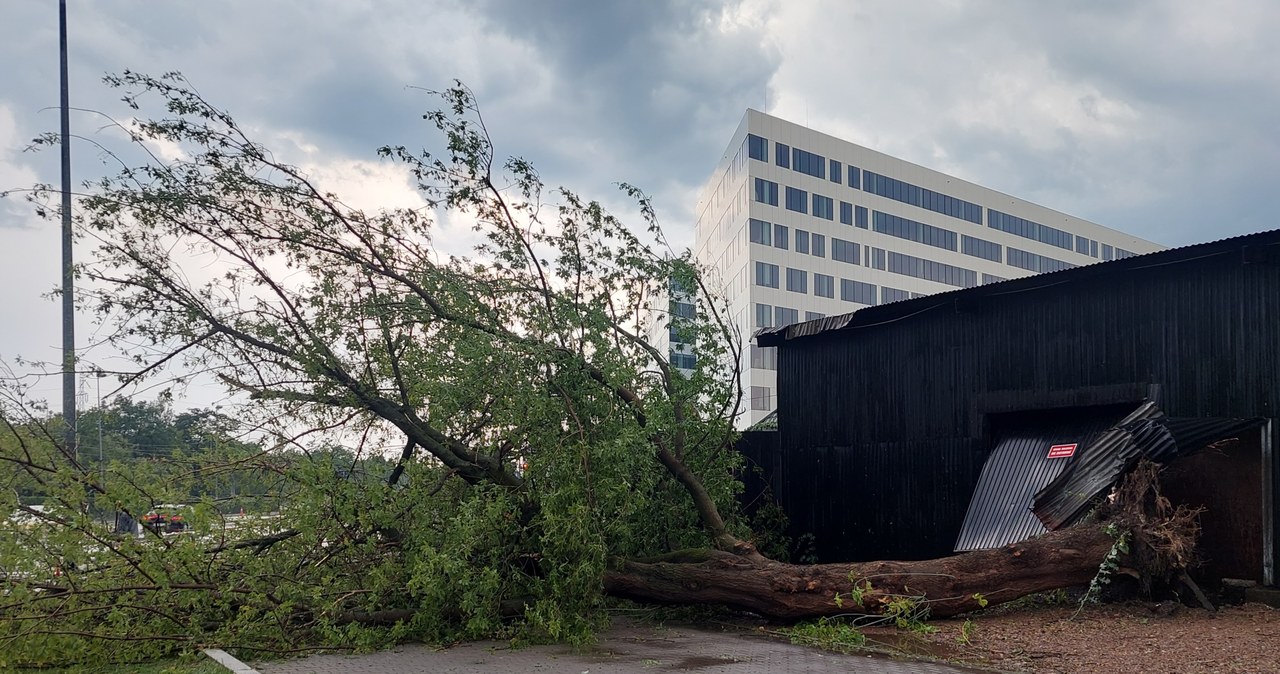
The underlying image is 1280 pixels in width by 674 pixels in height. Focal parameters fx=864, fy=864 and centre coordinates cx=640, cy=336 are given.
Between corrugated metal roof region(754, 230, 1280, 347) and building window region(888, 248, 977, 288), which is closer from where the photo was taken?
corrugated metal roof region(754, 230, 1280, 347)

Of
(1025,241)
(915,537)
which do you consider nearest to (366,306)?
(915,537)

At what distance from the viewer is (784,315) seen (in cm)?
4959

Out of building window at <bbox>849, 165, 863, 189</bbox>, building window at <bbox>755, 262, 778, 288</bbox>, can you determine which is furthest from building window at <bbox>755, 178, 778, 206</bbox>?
building window at <bbox>849, 165, 863, 189</bbox>

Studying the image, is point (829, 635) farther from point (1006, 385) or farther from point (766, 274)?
point (766, 274)

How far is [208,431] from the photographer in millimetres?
9664

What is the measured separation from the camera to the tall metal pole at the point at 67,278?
31.6 ft

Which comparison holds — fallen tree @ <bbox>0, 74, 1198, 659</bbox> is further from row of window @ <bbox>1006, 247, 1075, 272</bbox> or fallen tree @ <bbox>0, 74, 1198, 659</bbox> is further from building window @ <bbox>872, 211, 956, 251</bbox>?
row of window @ <bbox>1006, 247, 1075, 272</bbox>

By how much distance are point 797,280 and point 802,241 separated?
2.46m

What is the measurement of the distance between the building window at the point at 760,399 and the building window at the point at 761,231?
8.35 metres

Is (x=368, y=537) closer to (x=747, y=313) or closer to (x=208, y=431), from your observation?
(x=208, y=431)

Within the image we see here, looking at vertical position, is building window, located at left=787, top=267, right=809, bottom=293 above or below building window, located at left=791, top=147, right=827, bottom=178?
below

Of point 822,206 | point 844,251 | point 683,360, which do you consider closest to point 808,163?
point 822,206

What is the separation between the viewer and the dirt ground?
7375 mm

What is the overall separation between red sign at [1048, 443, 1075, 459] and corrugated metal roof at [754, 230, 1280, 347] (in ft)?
7.09
